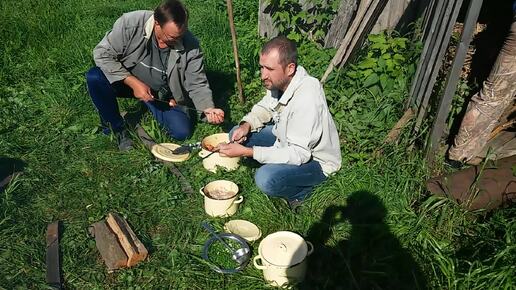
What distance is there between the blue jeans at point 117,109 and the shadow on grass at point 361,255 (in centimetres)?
201

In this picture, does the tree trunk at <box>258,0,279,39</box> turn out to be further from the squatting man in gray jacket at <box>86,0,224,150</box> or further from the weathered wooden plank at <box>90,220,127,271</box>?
the weathered wooden plank at <box>90,220,127,271</box>

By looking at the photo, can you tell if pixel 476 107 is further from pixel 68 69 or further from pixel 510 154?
pixel 68 69

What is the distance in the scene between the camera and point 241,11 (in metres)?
7.41

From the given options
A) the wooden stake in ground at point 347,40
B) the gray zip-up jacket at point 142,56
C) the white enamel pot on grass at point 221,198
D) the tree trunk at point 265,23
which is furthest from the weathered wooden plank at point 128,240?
the tree trunk at point 265,23

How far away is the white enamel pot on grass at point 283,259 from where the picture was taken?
3.06 m

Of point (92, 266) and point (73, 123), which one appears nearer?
point (92, 266)

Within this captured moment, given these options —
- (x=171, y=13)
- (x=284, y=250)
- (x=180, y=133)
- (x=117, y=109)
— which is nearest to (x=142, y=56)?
(x=117, y=109)

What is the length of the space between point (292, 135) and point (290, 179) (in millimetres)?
426

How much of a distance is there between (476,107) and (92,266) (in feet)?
11.9

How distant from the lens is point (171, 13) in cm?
400

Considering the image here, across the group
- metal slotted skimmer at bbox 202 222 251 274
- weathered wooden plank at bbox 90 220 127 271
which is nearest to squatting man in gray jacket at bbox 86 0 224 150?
weathered wooden plank at bbox 90 220 127 271

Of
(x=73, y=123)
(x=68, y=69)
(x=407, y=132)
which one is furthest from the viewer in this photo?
(x=68, y=69)

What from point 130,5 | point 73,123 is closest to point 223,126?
point 73,123

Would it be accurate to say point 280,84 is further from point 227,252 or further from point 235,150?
point 227,252
